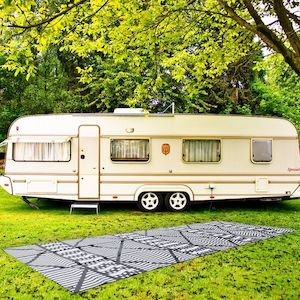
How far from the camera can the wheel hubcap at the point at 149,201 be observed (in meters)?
11.4

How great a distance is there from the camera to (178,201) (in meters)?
11.5

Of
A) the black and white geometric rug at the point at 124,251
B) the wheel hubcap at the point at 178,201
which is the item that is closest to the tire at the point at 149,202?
the wheel hubcap at the point at 178,201

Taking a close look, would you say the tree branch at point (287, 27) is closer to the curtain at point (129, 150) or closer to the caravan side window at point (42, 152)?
the curtain at point (129, 150)

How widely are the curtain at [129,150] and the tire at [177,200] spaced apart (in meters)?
1.28

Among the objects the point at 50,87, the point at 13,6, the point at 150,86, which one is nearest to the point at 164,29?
the point at 150,86

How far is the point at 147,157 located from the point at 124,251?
4883 millimetres

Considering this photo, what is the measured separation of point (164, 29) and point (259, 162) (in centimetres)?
590

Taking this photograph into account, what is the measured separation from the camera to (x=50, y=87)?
1761 centimetres

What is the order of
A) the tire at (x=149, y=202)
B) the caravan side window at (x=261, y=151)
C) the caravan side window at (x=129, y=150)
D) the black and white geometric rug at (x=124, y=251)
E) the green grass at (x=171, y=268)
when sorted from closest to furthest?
the green grass at (x=171, y=268) → the black and white geometric rug at (x=124, y=251) → the caravan side window at (x=129, y=150) → the tire at (x=149, y=202) → the caravan side window at (x=261, y=151)

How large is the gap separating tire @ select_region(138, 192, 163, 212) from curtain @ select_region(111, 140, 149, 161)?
103cm

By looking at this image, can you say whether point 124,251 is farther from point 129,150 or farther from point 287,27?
point 129,150

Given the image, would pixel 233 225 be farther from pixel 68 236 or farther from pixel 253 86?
pixel 253 86

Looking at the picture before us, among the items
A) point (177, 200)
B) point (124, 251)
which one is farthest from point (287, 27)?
point (177, 200)

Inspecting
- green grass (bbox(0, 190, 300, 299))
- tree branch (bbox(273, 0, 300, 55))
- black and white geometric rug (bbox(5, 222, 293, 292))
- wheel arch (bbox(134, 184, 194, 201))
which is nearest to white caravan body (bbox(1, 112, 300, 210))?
wheel arch (bbox(134, 184, 194, 201))
